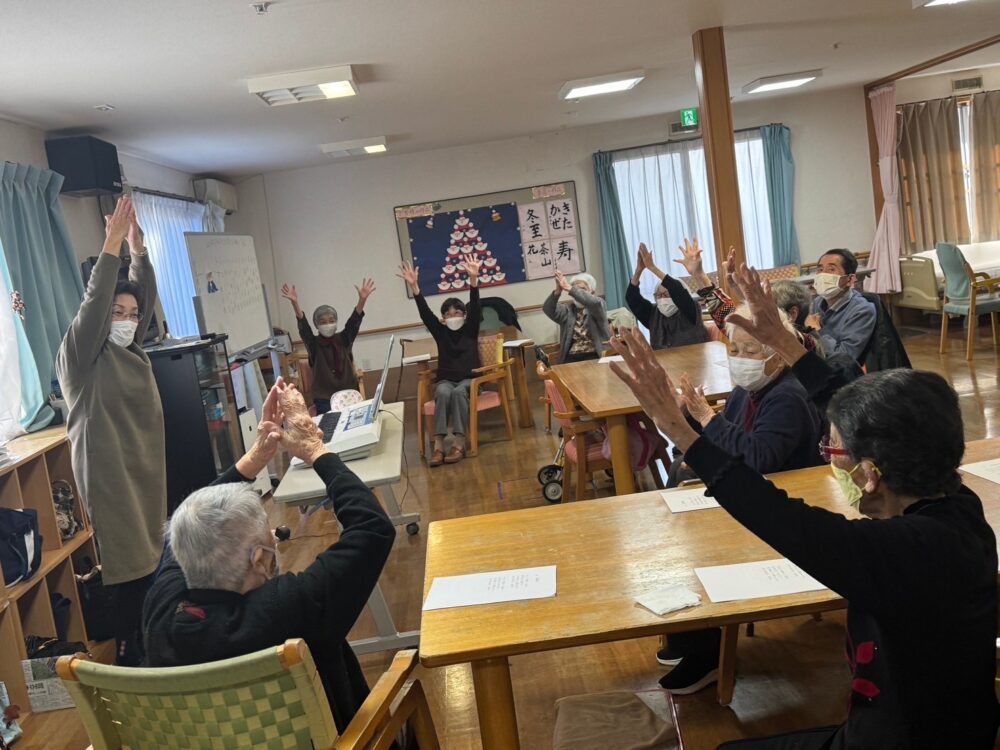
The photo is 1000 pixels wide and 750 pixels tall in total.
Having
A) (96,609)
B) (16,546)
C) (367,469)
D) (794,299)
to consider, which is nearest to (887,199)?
(794,299)

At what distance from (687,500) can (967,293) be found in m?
6.34

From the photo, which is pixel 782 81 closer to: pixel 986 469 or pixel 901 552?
pixel 986 469

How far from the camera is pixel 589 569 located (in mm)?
1799

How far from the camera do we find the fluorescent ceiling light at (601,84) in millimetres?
5887

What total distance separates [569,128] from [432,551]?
749cm

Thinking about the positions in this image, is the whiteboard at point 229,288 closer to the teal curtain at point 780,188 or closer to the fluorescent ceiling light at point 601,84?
the fluorescent ceiling light at point 601,84

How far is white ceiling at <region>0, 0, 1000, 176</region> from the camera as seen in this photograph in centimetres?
344

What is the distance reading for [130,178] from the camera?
6.05 m

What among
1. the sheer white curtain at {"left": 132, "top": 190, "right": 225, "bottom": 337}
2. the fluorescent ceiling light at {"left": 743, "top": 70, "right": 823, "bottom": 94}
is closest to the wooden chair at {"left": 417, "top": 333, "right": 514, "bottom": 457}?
the sheer white curtain at {"left": 132, "top": 190, "right": 225, "bottom": 337}

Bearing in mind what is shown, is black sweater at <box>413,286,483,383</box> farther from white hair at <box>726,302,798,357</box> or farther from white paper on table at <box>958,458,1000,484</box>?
white paper on table at <box>958,458,1000,484</box>

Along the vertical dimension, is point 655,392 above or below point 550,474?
above

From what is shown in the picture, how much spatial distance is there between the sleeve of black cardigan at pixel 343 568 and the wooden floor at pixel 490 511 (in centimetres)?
103

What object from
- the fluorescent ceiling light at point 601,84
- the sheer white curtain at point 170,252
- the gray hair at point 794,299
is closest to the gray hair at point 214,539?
the gray hair at point 794,299

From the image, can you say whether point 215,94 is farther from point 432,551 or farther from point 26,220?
point 432,551
